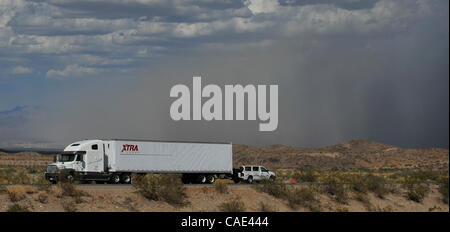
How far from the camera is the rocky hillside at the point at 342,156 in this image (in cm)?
15412

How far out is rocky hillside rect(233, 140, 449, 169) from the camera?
154125mm

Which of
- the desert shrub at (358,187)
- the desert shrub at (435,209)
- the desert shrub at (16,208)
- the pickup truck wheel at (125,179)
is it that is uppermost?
the desert shrub at (16,208)

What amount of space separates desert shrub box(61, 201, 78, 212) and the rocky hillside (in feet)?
365

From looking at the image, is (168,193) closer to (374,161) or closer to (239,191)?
(239,191)

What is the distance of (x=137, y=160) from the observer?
169 ft

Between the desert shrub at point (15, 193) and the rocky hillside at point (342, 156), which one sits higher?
the desert shrub at point (15, 193)

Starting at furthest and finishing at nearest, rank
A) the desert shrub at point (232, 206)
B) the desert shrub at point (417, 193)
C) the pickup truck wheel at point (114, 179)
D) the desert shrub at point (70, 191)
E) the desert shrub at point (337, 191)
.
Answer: the desert shrub at point (417, 193)
the pickup truck wheel at point (114, 179)
the desert shrub at point (337, 191)
the desert shrub at point (232, 206)
the desert shrub at point (70, 191)

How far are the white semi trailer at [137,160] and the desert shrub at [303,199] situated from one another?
10844mm

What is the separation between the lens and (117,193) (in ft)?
134

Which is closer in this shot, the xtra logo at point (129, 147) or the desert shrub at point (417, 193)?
the xtra logo at point (129, 147)

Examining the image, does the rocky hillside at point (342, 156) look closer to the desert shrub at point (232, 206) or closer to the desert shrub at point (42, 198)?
the desert shrub at point (232, 206)

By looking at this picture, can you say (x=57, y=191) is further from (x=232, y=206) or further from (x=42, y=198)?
(x=232, y=206)

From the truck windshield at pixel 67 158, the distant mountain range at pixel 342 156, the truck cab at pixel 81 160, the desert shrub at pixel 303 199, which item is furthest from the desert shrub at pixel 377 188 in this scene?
the distant mountain range at pixel 342 156
